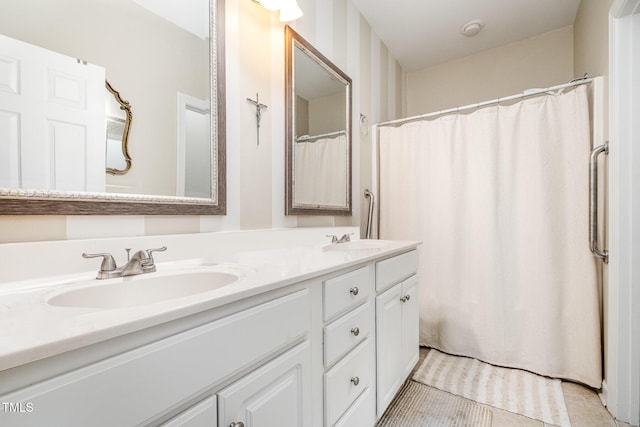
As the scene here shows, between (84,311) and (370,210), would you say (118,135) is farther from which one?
(370,210)

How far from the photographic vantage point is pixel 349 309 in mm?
1031

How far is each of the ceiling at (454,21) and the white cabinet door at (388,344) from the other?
1.96m

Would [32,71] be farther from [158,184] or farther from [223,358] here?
[223,358]

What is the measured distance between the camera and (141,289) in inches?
30.6

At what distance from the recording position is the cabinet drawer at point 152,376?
37cm

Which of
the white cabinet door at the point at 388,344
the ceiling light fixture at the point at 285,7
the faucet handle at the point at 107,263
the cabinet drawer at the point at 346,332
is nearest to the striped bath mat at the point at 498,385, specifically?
the white cabinet door at the point at 388,344

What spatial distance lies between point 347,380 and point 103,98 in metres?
1.18

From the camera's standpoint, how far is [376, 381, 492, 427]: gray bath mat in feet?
4.43

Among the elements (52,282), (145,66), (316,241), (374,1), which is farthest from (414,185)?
(52,282)

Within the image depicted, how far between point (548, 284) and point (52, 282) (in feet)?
7.29

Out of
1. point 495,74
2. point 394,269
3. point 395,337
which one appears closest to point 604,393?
point 395,337

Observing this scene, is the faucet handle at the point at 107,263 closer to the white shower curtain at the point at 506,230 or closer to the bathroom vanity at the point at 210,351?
the bathroom vanity at the point at 210,351

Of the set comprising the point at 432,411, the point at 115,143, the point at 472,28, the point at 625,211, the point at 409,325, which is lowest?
the point at 432,411

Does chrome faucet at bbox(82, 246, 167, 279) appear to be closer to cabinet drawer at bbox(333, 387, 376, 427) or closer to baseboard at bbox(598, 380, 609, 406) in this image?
cabinet drawer at bbox(333, 387, 376, 427)
